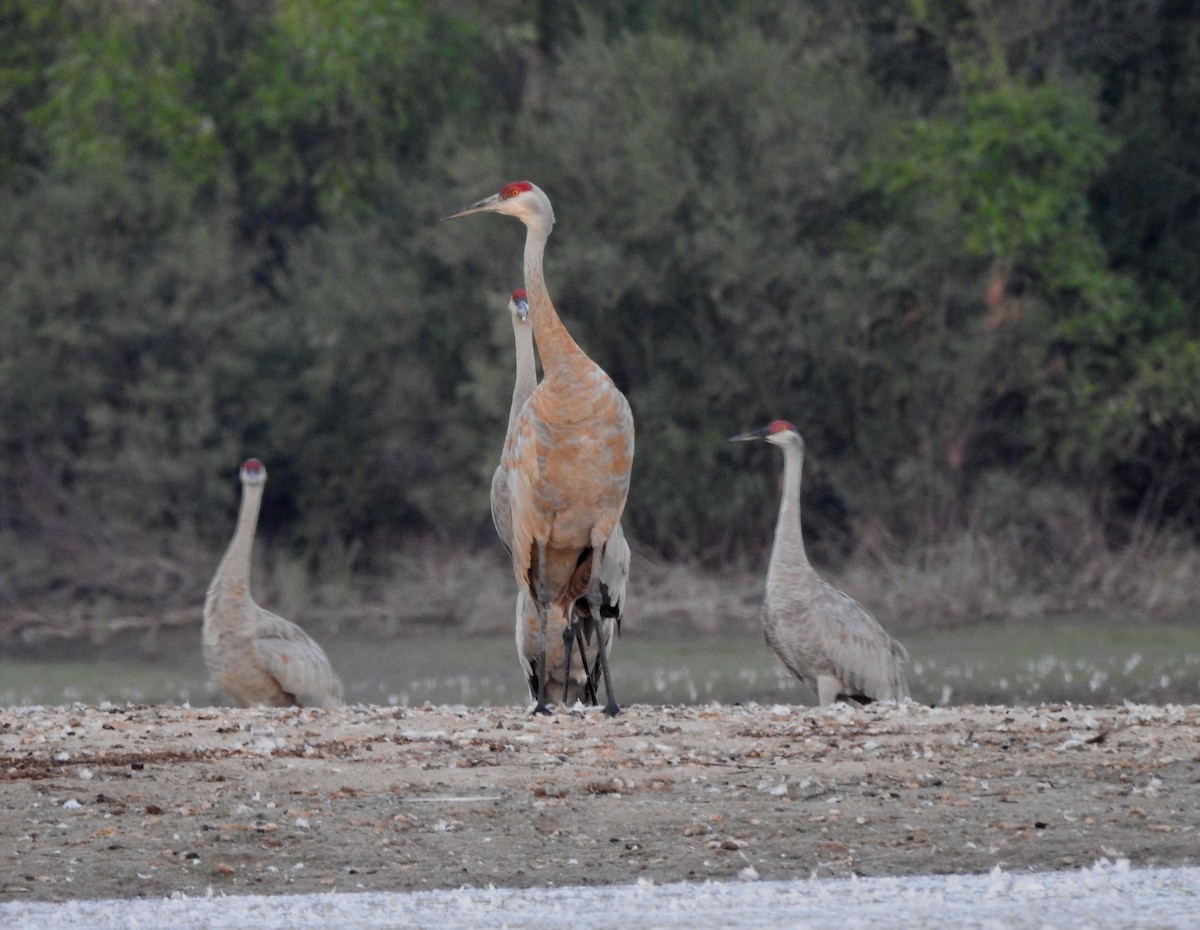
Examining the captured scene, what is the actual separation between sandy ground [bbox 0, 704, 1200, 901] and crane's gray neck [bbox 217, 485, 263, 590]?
9.00 feet

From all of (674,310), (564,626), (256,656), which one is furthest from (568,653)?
(674,310)

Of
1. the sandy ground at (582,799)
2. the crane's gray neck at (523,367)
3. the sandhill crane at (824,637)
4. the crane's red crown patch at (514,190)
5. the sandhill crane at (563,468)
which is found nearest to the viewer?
the sandy ground at (582,799)

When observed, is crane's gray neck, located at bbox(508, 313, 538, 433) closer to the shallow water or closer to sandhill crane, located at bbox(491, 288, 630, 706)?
sandhill crane, located at bbox(491, 288, 630, 706)

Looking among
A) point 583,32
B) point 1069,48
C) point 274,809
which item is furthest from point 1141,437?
point 274,809

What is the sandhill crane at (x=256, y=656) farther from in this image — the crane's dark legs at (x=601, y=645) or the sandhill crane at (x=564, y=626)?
the crane's dark legs at (x=601, y=645)

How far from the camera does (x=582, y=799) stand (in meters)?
7.23

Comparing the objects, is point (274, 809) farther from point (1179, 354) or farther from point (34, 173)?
point (34, 173)

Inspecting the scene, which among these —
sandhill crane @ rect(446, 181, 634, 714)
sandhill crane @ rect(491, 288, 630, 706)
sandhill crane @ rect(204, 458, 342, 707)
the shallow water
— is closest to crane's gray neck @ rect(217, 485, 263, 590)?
sandhill crane @ rect(204, 458, 342, 707)

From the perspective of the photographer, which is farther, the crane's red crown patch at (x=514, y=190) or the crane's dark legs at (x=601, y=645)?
the crane's red crown patch at (x=514, y=190)

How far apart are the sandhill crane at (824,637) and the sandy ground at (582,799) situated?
2.22 m

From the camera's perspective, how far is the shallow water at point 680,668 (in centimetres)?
1474

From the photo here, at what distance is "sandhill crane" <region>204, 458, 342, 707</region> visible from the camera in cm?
1119

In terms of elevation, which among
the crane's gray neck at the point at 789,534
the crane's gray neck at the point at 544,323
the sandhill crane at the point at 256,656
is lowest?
the sandhill crane at the point at 256,656

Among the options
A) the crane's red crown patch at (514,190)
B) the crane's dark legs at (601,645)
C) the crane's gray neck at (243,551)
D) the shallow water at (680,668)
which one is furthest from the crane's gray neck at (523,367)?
the shallow water at (680,668)
